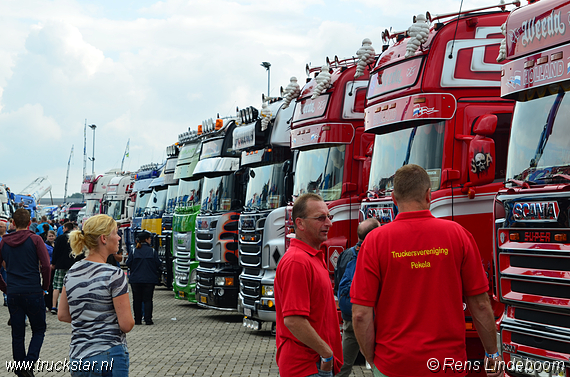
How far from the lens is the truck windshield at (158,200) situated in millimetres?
22547

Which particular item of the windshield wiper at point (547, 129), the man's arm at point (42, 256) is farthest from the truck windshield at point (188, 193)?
the windshield wiper at point (547, 129)

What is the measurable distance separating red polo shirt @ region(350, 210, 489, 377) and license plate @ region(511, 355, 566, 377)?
1.78 meters

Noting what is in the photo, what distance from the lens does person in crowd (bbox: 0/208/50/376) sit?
8500 millimetres

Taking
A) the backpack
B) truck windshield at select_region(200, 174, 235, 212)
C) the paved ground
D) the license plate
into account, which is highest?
truck windshield at select_region(200, 174, 235, 212)

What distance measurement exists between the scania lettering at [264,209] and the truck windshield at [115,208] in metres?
19.5

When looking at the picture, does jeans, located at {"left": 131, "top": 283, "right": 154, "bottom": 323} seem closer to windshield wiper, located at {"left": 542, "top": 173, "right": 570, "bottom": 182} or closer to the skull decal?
the skull decal

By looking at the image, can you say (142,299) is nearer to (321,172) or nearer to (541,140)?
(321,172)

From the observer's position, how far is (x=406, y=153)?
801 cm

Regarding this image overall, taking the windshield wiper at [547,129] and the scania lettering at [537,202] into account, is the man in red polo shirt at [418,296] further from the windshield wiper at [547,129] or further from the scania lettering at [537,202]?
the windshield wiper at [547,129]

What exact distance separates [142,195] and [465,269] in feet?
74.9

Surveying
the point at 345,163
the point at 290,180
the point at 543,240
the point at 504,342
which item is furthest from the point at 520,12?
the point at 290,180

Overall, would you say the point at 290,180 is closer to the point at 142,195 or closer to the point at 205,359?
the point at 205,359

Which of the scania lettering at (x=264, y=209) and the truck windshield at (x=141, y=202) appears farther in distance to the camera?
the truck windshield at (x=141, y=202)

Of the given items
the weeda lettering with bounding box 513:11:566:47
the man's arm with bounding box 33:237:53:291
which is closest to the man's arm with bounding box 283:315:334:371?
the weeda lettering with bounding box 513:11:566:47
